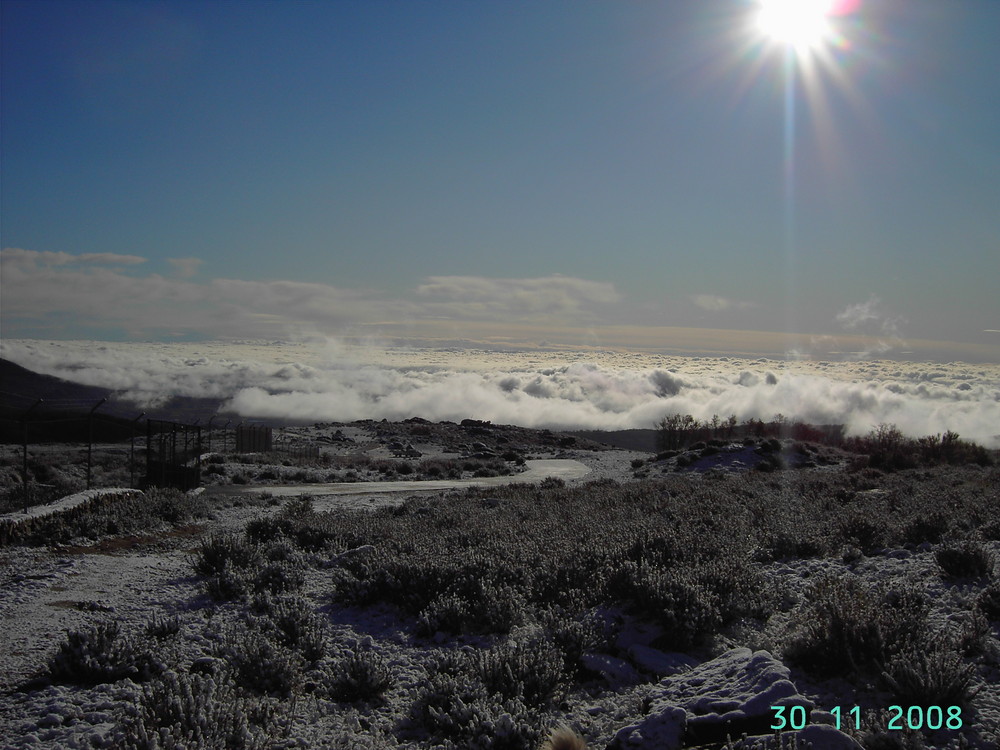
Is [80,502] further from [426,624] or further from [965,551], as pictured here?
[965,551]

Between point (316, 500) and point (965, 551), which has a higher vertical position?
point (965, 551)

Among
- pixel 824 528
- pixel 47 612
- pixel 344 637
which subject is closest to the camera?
pixel 344 637

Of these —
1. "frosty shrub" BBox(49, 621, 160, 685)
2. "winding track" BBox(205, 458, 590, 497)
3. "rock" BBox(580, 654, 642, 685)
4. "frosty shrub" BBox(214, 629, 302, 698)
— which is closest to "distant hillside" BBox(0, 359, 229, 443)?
"winding track" BBox(205, 458, 590, 497)

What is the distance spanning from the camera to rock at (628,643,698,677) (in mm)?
5570

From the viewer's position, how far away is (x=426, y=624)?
22.0ft

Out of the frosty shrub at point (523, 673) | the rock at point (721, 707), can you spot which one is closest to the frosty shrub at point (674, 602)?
the rock at point (721, 707)

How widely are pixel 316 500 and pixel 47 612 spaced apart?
13936 mm

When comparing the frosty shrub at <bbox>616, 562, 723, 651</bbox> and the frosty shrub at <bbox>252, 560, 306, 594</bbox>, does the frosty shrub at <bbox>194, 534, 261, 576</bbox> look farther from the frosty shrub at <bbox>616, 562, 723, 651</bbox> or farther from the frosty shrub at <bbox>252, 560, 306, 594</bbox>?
the frosty shrub at <bbox>616, 562, 723, 651</bbox>

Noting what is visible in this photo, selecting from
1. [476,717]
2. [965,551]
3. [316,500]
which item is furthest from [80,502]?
[965,551]

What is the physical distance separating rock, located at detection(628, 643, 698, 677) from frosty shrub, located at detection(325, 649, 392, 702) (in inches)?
86.1

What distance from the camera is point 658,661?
18.7 feet

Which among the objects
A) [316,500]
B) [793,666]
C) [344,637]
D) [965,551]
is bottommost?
[316,500]

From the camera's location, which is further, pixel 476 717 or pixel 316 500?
pixel 316 500

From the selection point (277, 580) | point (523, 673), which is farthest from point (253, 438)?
point (523, 673)
